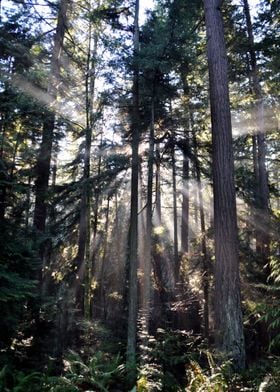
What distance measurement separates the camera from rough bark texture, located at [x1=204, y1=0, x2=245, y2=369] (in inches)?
223

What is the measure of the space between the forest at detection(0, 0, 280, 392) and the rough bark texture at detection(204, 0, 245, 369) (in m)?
0.02

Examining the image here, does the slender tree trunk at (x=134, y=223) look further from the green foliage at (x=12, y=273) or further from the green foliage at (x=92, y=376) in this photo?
the green foliage at (x=12, y=273)

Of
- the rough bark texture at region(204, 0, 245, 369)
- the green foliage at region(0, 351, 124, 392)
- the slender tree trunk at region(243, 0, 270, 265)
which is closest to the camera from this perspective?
the green foliage at region(0, 351, 124, 392)

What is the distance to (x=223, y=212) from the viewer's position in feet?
20.2

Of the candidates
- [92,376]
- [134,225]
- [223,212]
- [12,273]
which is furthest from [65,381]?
[134,225]

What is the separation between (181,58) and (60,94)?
5196 millimetres

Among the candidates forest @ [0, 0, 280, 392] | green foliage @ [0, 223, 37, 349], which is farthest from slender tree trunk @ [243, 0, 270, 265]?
green foliage @ [0, 223, 37, 349]

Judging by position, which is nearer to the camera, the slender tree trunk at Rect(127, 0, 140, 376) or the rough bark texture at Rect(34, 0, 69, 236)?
the slender tree trunk at Rect(127, 0, 140, 376)

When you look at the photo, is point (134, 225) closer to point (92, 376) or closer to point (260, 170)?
point (260, 170)

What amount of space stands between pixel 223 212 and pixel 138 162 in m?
5.10

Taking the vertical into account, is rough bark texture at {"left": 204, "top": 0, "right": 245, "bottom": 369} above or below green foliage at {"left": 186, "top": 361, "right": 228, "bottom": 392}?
above

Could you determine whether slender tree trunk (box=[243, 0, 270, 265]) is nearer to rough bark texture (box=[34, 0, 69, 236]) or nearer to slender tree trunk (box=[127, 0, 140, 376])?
slender tree trunk (box=[127, 0, 140, 376])

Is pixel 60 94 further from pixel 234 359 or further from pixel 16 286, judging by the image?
pixel 234 359

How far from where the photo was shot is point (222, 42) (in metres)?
7.00
